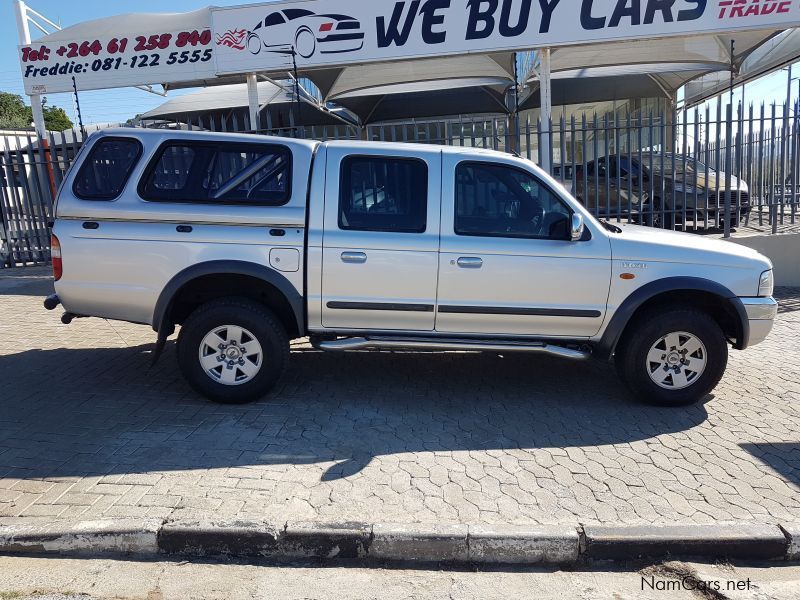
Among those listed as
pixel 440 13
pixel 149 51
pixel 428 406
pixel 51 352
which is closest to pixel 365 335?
A: pixel 428 406

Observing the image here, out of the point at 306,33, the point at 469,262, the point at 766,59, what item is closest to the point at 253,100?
the point at 306,33

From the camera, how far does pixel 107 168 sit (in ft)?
15.2

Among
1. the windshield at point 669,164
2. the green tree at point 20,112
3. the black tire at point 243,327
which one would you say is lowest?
the black tire at point 243,327

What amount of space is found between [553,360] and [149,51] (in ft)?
29.2

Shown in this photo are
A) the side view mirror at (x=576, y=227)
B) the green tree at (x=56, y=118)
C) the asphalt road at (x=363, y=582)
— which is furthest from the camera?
the green tree at (x=56, y=118)

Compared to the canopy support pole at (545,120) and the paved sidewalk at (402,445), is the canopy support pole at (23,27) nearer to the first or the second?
the paved sidewalk at (402,445)

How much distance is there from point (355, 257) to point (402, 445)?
145cm

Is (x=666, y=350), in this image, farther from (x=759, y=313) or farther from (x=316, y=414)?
(x=316, y=414)

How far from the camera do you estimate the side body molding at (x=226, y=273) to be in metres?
4.47

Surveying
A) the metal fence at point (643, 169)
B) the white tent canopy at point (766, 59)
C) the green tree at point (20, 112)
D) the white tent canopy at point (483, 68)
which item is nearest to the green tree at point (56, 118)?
the green tree at point (20, 112)

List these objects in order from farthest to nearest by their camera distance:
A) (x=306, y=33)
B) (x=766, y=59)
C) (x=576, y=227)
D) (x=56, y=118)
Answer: (x=56, y=118), (x=766, y=59), (x=306, y=33), (x=576, y=227)

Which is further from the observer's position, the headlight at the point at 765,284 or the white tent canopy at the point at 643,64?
the white tent canopy at the point at 643,64

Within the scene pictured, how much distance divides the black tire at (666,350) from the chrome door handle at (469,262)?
4.44 feet

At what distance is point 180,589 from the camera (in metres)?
2.85
